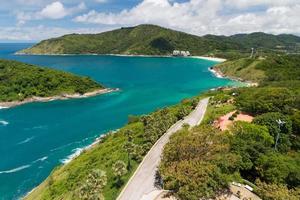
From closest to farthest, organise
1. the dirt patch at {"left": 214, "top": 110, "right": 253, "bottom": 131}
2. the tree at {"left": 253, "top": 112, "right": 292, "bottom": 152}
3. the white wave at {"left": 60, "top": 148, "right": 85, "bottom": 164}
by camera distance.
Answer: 1. the tree at {"left": 253, "top": 112, "right": 292, "bottom": 152}
2. the dirt patch at {"left": 214, "top": 110, "right": 253, "bottom": 131}
3. the white wave at {"left": 60, "top": 148, "right": 85, "bottom": 164}

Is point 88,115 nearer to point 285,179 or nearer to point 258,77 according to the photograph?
point 285,179

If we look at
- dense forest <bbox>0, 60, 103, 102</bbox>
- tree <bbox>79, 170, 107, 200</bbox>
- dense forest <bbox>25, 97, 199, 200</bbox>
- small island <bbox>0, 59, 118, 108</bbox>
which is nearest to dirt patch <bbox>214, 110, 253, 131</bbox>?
dense forest <bbox>25, 97, 199, 200</bbox>

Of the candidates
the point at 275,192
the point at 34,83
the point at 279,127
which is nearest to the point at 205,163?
the point at 275,192

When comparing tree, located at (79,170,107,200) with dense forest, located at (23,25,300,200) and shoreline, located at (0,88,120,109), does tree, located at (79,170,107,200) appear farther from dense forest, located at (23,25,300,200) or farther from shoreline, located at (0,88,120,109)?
shoreline, located at (0,88,120,109)

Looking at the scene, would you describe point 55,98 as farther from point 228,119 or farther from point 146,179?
point 146,179

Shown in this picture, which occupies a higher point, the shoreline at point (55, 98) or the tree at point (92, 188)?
the tree at point (92, 188)

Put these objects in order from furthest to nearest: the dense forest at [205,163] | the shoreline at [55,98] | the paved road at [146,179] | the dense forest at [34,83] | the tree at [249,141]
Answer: the dense forest at [34,83] → the shoreline at [55,98] → the tree at [249,141] → the paved road at [146,179] → the dense forest at [205,163]

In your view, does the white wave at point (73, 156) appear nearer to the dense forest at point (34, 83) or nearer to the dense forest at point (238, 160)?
the dense forest at point (238, 160)

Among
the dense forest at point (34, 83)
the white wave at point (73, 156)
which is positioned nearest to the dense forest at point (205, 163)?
the white wave at point (73, 156)

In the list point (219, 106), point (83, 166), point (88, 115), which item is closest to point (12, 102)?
point (88, 115)

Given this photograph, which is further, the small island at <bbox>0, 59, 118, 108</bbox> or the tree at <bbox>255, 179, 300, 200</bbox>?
the small island at <bbox>0, 59, 118, 108</bbox>
